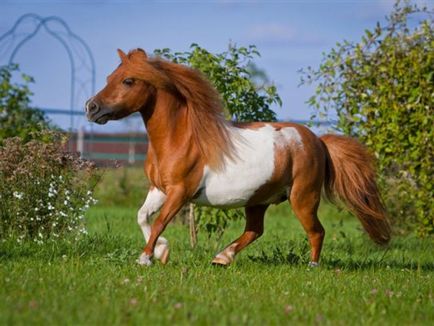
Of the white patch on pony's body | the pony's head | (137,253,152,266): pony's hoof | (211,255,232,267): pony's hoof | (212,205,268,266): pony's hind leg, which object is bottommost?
(211,255,232,267): pony's hoof

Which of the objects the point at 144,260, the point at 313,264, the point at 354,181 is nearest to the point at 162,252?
the point at 144,260

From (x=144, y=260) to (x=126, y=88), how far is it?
1.44 m

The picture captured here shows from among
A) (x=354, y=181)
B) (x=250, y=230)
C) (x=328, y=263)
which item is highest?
(x=354, y=181)

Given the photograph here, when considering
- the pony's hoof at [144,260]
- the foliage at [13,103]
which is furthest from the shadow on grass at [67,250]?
the foliage at [13,103]

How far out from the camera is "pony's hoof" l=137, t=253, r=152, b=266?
680cm

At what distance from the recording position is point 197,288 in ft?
18.5

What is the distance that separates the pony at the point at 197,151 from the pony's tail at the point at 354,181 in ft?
1.01

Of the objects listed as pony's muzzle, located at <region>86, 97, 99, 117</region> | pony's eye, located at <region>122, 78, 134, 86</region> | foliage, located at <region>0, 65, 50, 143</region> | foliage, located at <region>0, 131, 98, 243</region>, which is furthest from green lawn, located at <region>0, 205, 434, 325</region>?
foliage, located at <region>0, 65, 50, 143</region>

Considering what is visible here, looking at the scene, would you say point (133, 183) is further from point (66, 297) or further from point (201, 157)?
point (66, 297)

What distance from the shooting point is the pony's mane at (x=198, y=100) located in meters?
6.99

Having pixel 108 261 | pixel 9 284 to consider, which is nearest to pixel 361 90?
pixel 108 261

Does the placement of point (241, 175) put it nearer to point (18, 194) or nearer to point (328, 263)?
point (328, 263)

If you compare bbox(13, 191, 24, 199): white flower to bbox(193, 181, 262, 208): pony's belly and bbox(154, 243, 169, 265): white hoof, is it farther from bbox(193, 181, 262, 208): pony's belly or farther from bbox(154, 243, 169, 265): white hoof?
bbox(193, 181, 262, 208): pony's belly

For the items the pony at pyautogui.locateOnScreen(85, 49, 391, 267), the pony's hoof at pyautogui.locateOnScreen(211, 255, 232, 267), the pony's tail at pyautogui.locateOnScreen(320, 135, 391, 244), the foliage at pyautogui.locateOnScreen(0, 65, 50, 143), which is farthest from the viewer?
the foliage at pyautogui.locateOnScreen(0, 65, 50, 143)
